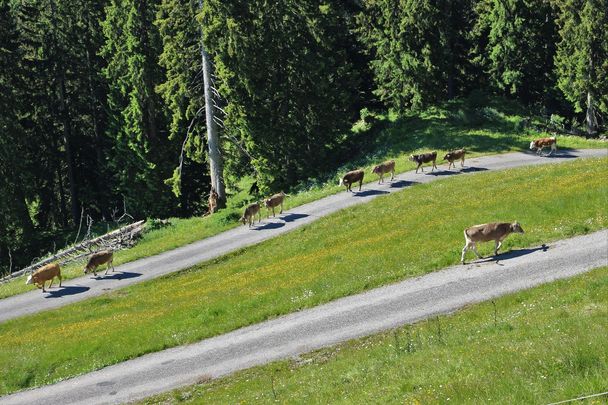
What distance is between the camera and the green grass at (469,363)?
37.9 ft

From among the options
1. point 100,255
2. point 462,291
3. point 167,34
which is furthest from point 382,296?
point 167,34

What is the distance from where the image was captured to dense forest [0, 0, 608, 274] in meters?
52.2

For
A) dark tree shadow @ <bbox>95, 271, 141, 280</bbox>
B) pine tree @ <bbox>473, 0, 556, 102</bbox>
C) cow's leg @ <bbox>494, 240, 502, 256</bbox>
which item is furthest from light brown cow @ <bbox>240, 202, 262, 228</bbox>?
pine tree @ <bbox>473, 0, 556, 102</bbox>

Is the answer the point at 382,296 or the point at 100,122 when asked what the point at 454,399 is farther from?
the point at 100,122

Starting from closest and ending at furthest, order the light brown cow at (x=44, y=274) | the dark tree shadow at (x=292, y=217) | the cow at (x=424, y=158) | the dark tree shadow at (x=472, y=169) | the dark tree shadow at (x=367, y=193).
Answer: the light brown cow at (x=44, y=274) → the dark tree shadow at (x=292, y=217) → the dark tree shadow at (x=367, y=193) → the dark tree shadow at (x=472, y=169) → the cow at (x=424, y=158)

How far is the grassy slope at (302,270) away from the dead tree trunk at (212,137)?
1421 centimetres

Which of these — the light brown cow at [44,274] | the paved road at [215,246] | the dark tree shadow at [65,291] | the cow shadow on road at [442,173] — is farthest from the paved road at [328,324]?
the cow shadow on road at [442,173]

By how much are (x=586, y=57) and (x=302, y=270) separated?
47.3 metres

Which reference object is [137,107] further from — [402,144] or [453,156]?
[453,156]

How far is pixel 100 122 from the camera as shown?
6744 centimetres

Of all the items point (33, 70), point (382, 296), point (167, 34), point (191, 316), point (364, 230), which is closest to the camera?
point (382, 296)

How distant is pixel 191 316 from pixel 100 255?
13265mm

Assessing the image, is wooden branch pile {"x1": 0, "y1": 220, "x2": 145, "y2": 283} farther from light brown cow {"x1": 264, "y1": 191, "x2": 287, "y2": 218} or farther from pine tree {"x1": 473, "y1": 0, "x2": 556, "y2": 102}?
pine tree {"x1": 473, "y1": 0, "x2": 556, "y2": 102}

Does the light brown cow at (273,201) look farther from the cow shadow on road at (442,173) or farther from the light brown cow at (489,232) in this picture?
the light brown cow at (489,232)
